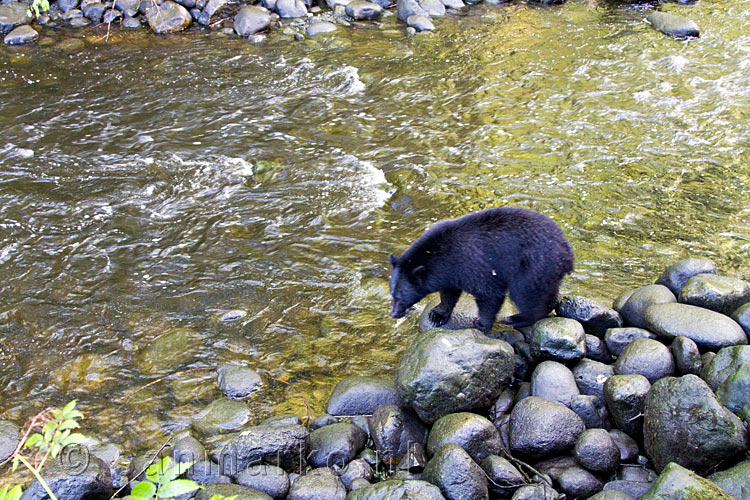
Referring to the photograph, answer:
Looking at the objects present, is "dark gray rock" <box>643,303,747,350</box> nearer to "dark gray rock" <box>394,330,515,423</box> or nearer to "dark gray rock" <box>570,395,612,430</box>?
"dark gray rock" <box>570,395,612,430</box>

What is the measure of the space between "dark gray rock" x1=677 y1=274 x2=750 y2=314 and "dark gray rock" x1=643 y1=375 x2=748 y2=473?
52.6 inches

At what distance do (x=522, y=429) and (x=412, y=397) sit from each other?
0.78m

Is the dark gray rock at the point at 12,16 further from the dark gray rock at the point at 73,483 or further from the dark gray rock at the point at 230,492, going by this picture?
the dark gray rock at the point at 230,492

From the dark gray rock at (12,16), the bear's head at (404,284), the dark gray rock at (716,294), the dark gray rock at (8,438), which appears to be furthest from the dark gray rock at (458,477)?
the dark gray rock at (12,16)

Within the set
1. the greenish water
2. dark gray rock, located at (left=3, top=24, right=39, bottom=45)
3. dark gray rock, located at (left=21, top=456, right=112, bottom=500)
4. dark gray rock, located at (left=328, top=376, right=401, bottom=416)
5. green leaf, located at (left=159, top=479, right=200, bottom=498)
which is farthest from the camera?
dark gray rock, located at (left=3, top=24, right=39, bottom=45)

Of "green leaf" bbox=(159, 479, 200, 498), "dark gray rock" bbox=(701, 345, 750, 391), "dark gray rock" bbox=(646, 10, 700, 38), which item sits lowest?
"dark gray rock" bbox=(701, 345, 750, 391)

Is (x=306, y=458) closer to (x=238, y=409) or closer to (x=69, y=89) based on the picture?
(x=238, y=409)

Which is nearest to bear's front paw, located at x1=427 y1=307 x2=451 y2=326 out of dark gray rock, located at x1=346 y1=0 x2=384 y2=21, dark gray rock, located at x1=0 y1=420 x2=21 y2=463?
dark gray rock, located at x1=0 y1=420 x2=21 y2=463

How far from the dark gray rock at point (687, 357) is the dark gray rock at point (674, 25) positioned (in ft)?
30.9

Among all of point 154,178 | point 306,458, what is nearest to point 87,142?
point 154,178

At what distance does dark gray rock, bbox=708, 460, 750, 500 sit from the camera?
349 cm

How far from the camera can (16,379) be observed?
5.43m

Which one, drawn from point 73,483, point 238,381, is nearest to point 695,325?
point 238,381

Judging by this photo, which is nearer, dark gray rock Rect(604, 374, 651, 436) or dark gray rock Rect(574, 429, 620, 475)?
dark gray rock Rect(574, 429, 620, 475)
